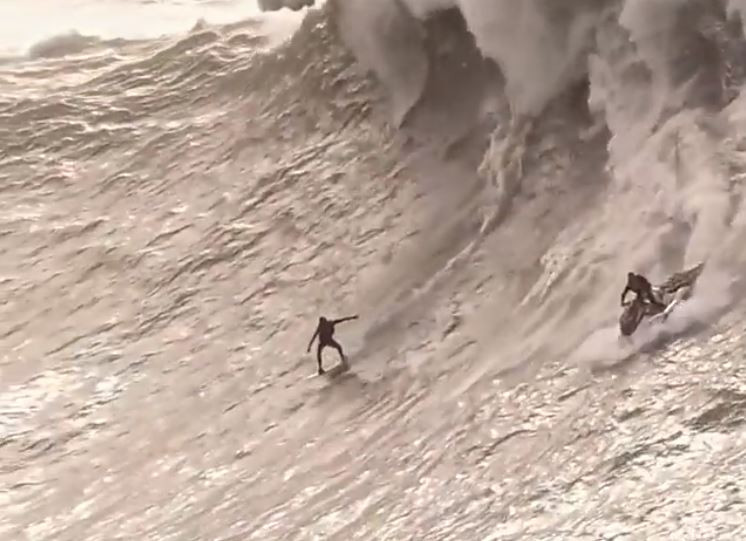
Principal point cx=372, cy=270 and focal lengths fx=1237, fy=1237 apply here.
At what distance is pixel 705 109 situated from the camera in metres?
1.01

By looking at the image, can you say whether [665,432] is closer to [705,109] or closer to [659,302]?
[659,302]

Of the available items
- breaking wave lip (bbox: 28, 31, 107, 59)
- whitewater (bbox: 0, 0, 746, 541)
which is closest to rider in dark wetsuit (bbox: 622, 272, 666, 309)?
whitewater (bbox: 0, 0, 746, 541)

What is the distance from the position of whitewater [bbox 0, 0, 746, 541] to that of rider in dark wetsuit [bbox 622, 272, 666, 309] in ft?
0.08

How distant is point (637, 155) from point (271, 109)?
0.46 metres

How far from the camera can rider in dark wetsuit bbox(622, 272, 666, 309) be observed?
853 mm

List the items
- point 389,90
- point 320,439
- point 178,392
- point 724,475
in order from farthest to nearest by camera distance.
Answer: point 389,90 → point 178,392 → point 320,439 → point 724,475

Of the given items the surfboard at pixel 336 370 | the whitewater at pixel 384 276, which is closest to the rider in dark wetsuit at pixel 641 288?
the whitewater at pixel 384 276

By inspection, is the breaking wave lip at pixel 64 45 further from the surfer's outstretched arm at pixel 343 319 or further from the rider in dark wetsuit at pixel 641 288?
the rider in dark wetsuit at pixel 641 288

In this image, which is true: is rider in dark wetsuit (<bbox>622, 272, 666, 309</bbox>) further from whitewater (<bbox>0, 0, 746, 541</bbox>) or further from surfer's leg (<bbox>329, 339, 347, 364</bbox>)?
surfer's leg (<bbox>329, 339, 347, 364</bbox>)

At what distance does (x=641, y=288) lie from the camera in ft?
2.81

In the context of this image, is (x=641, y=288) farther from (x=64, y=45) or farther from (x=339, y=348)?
(x=64, y=45)

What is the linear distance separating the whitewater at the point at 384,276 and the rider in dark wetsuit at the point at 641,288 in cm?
2

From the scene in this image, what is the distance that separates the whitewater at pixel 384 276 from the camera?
81 cm

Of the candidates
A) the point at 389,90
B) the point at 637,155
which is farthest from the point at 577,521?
the point at 389,90
